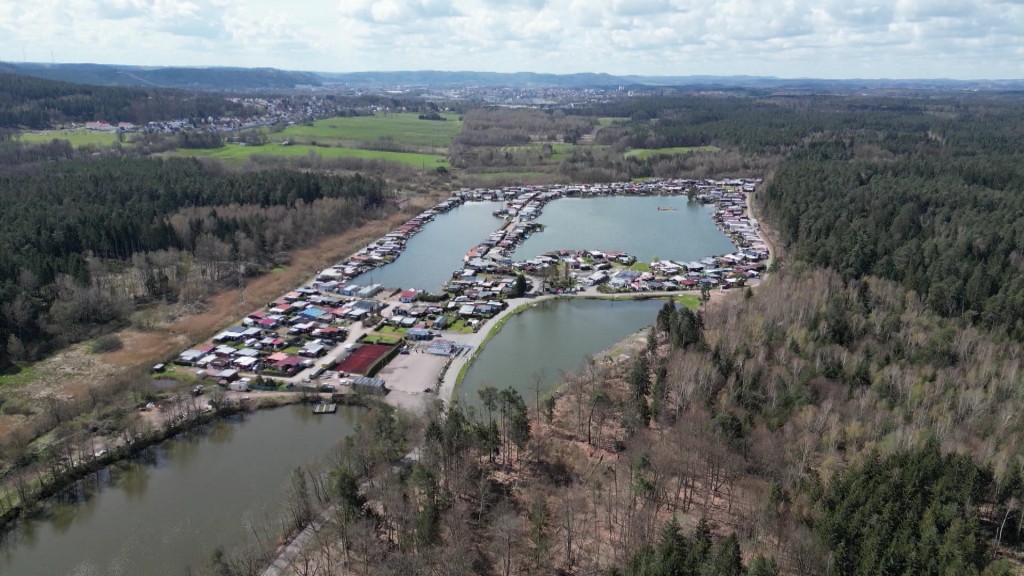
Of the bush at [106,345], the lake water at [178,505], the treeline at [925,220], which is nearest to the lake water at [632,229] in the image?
the treeline at [925,220]

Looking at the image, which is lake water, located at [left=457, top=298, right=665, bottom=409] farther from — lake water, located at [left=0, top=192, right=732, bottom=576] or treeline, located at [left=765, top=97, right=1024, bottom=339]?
treeline, located at [left=765, top=97, right=1024, bottom=339]

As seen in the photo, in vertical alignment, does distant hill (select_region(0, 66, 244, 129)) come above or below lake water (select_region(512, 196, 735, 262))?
above

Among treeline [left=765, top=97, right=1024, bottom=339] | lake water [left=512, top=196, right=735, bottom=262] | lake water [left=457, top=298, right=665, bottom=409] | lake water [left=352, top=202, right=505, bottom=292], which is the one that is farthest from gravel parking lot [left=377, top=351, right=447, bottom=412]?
treeline [left=765, top=97, right=1024, bottom=339]

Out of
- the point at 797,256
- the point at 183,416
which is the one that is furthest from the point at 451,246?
the point at 183,416

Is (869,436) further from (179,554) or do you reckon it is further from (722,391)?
(179,554)

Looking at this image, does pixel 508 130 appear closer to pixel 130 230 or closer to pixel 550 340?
pixel 130 230

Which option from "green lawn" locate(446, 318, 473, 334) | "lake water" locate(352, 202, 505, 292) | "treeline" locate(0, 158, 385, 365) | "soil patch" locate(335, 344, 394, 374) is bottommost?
"soil patch" locate(335, 344, 394, 374)

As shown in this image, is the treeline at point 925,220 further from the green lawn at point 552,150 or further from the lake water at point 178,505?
the green lawn at point 552,150
